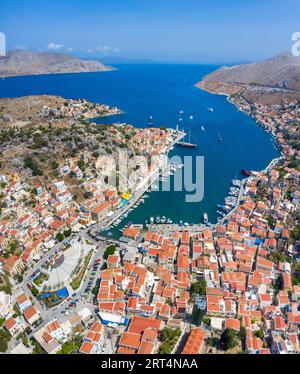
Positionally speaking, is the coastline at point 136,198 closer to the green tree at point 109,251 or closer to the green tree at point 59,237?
the green tree at point 59,237

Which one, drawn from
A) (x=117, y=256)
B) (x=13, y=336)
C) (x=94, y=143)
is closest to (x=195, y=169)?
(x=94, y=143)

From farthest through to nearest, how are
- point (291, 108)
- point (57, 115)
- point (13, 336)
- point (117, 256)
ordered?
point (291, 108) → point (57, 115) → point (117, 256) → point (13, 336)

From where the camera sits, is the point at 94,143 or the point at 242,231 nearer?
the point at 242,231

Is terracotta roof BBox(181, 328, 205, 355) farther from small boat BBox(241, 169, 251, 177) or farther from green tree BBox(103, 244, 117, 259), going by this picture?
small boat BBox(241, 169, 251, 177)

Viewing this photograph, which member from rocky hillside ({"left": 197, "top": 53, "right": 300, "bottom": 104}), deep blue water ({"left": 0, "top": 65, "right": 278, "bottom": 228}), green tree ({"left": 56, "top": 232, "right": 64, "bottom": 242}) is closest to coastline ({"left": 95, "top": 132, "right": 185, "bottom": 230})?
deep blue water ({"left": 0, "top": 65, "right": 278, "bottom": 228})

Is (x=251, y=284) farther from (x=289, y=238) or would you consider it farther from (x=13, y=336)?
(x=13, y=336)

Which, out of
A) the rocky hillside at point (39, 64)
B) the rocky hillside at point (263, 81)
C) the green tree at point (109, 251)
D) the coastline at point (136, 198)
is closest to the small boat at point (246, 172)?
the coastline at point (136, 198)

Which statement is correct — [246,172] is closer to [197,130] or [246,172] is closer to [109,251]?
[197,130]
